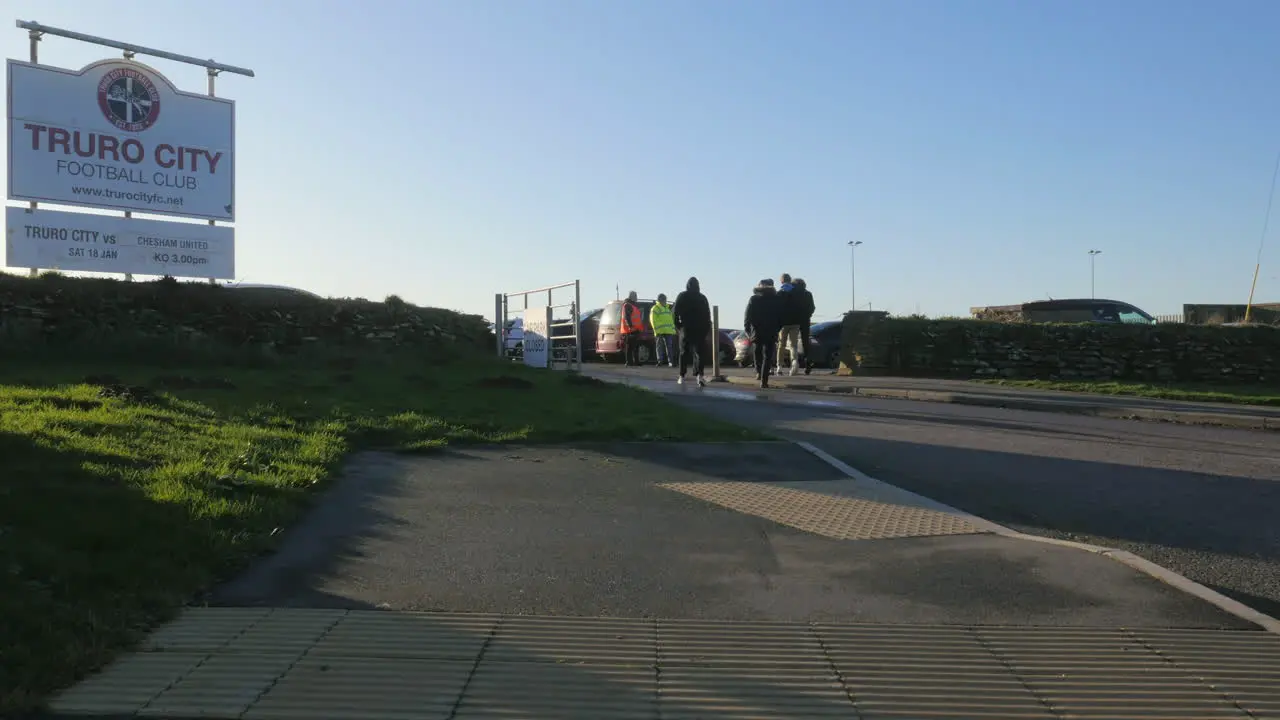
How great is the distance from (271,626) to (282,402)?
647 centimetres

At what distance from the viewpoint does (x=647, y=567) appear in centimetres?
541

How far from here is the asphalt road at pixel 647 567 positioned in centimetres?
473

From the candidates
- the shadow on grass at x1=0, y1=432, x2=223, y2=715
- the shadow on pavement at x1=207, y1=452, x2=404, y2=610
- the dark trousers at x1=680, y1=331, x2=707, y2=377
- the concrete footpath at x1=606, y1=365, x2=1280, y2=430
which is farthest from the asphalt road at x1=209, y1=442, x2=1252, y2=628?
the dark trousers at x1=680, y1=331, x2=707, y2=377

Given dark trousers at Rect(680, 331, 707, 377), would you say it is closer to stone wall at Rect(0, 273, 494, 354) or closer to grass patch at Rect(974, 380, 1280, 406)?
stone wall at Rect(0, 273, 494, 354)

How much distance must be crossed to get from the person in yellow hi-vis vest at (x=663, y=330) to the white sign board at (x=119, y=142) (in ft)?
31.5

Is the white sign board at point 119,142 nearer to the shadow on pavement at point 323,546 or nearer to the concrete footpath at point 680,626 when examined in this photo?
the shadow on pavement at point 323,546

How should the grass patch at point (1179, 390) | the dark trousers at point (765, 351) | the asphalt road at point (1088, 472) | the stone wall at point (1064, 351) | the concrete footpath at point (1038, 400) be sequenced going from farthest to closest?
the stone wall at point (1064, 351), the dark trousers at point (765, 351), the grass patch at point (1179, 390), the concrete footpath at point (1038, 400), the asphalt road at point (1088, 472)

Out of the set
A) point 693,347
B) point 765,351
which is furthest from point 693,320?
point 765,351

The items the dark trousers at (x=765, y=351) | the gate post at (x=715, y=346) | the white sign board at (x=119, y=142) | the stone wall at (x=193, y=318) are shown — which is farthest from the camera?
the gate post at (x=715, y=346)

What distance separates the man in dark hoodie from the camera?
1745 centimetres

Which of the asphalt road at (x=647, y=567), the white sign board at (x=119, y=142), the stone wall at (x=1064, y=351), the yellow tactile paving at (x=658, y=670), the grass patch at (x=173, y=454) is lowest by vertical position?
the yellow tactile paving at (x=658, y=670)

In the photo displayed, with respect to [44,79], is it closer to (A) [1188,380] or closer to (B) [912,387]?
(B) [912,387]

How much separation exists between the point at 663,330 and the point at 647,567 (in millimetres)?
18554

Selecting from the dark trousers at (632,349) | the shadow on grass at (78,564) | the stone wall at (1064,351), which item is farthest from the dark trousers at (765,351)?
the shadow on grass at (78,564)
